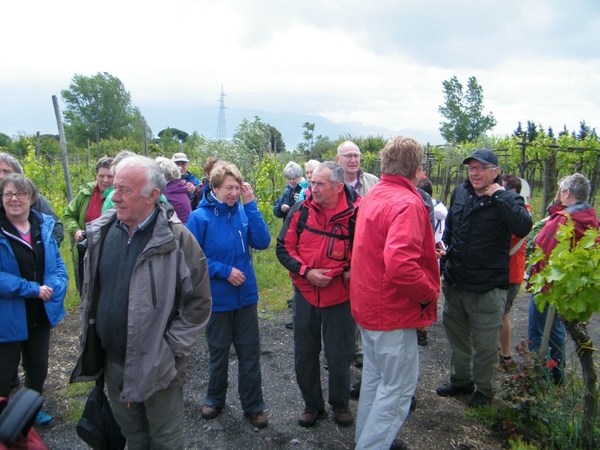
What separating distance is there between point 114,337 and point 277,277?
4.90 m

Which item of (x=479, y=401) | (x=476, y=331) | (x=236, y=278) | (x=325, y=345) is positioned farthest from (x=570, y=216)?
(x=236, y=278)

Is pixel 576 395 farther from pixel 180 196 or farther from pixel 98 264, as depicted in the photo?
pixel 180 196

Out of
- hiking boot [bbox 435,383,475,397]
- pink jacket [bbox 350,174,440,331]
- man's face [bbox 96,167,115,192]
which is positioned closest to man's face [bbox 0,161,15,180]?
man's face [bbox 96,167,115,192]

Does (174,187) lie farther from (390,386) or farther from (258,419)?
(390,386)

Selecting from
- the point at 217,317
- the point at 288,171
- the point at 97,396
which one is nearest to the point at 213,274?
the point at 217,317

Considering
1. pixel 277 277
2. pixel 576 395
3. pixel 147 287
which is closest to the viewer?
pixel 147 287

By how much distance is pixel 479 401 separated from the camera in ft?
11.7

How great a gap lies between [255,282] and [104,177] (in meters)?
1.90

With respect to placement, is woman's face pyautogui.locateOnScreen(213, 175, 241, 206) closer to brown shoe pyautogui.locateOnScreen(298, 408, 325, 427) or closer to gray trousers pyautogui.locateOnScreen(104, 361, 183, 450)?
gray trousers pyautogui.locateOnScreen(104, 361, 183, 450)

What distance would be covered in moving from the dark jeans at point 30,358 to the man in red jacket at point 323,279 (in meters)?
1.85

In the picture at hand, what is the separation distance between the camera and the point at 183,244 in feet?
7.73

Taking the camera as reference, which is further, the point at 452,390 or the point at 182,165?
the point at 182,165

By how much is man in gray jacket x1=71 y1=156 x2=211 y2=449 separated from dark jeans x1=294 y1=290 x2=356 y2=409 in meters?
1.05

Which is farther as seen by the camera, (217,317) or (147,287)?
(217,317)
